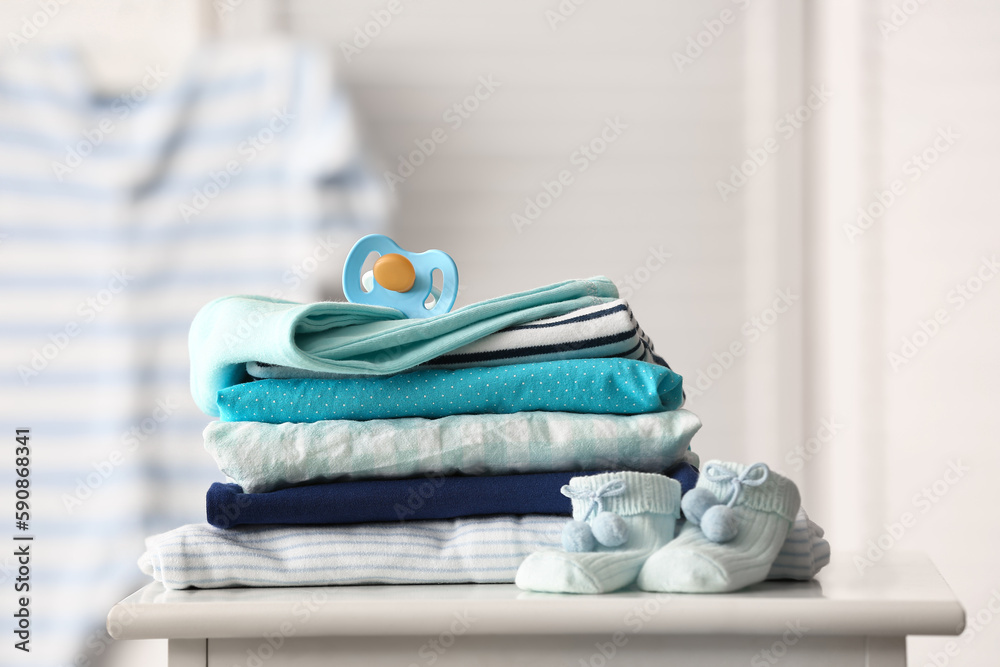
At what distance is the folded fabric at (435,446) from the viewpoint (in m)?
0.61

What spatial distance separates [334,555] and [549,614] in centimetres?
17

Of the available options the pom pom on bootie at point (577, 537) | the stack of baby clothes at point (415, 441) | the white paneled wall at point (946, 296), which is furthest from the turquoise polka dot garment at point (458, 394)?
the white paneled wall at point (946, 296)

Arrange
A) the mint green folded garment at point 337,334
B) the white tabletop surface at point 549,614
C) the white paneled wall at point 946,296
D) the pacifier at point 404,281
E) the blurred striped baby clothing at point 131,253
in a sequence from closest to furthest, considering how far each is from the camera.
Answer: the white tabletop surface at point 549,614
the mint green folded garment at point 337,334
the pacifier at point 404,281
the white paneled wall at point 946,296
the blurred striped baby clothing at point 131,253

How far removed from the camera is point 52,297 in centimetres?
168

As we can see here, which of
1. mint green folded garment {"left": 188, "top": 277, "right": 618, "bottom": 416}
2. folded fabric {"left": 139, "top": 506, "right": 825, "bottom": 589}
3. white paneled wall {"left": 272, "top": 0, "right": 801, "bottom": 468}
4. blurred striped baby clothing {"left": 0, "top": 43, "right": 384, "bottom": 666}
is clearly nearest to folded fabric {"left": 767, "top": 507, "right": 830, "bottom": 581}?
folded fabric {"left": 139, "top": 506, "right": 825, "bottom": 589}

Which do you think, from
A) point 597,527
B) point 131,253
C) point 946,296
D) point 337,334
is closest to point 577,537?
point 597,527

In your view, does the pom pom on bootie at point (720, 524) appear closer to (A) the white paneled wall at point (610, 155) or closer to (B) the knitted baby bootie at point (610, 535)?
(B) the knitted baby bootie at point (610, 535)

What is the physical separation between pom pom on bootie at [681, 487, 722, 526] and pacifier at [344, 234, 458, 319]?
0.29 metres

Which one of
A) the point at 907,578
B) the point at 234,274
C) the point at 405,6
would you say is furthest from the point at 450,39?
the point at 907,578

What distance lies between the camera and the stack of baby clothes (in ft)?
1.95

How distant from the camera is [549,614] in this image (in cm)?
50

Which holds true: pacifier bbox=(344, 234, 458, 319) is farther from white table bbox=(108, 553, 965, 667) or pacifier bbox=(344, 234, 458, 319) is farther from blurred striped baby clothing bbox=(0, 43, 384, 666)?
blurred striped baby clothing bbox=(0, 43, 384, 666)

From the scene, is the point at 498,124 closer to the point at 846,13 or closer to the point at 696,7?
the point at 696,7

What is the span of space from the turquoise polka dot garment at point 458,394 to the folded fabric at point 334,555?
87 mm
